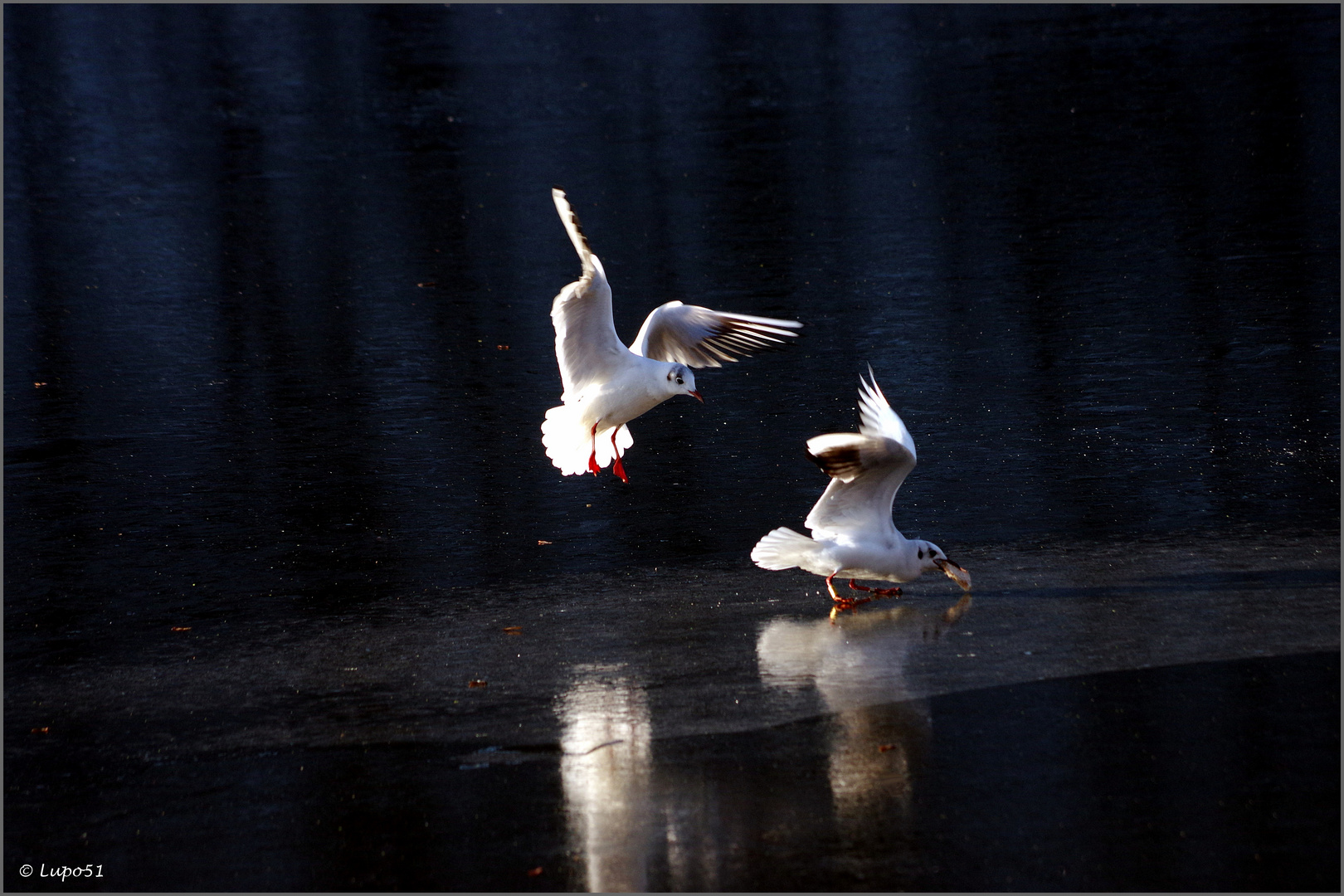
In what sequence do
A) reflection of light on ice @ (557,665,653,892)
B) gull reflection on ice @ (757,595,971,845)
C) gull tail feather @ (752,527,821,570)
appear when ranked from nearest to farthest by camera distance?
reflection of light on ice @ (557,665,653,892) < gull reflection on ice @ (757,595,971,845) < gull tail feather @ (752,527,821,570)

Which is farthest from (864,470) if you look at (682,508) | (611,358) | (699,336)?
(699,336)

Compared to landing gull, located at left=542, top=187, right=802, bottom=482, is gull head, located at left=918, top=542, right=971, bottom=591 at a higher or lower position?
lower

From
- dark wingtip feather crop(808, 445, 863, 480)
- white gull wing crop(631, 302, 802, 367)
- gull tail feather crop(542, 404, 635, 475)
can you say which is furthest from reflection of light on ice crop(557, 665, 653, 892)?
white gull wing crop(631, 302, 802, 367)

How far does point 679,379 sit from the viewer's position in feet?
25.6

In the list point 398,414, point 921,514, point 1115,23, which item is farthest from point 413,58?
point 921,514

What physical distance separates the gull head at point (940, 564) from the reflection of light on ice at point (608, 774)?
1.53 meters

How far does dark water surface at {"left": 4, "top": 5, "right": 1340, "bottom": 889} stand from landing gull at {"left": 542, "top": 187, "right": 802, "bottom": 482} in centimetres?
30

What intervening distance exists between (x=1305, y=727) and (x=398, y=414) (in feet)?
20.4

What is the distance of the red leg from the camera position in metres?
8.13

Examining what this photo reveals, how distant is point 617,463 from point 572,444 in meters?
0.29

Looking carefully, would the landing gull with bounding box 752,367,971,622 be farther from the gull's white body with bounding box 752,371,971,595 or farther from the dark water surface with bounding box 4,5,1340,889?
the dark water surface with bounding box 4,5,1340,889

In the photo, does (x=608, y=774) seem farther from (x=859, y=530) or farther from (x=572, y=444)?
(x=572, y=444)

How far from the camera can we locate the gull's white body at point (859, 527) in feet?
21.3

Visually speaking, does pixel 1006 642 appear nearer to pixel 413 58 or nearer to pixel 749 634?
pixel 749 634
